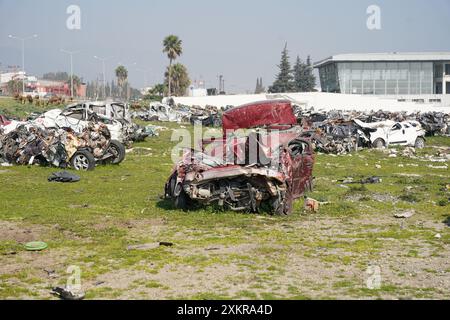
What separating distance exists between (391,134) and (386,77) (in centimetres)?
6968

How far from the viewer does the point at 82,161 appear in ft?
53.1

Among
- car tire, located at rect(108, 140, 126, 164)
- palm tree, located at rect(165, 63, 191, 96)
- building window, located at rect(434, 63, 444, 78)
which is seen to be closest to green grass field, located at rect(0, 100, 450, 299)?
car tire, located at rect(108, 140, 126, 164)

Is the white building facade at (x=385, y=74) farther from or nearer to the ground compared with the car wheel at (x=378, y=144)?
farther from the ground

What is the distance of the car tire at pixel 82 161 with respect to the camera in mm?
16078

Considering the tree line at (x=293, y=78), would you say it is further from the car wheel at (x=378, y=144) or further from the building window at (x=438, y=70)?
the car wheel at (x=378, y=144)

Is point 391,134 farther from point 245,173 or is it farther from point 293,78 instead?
point 293,78

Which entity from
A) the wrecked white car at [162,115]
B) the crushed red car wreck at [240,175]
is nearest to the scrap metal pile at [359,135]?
the crushed red car wreck at [240,175]

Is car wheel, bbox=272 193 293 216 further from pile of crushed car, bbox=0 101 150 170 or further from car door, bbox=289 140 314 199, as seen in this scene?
pile of crushed car, bbox=0 101 150 170

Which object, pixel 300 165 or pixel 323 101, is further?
pixel 323 101

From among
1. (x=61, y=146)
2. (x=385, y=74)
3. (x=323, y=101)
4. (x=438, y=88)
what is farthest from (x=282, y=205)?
(x=438, y=88)

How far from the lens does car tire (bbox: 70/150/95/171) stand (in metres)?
16.1

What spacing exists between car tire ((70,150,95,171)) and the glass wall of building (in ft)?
268

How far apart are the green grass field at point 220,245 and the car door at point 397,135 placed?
13.2 m

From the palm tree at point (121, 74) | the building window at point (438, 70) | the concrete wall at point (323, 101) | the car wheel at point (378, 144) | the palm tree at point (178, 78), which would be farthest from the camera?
the palm tree at point (121, 74)
